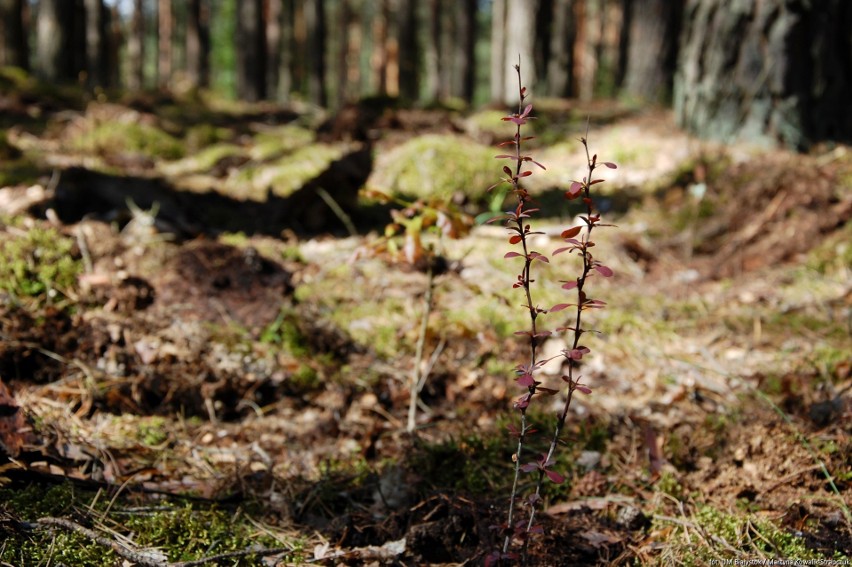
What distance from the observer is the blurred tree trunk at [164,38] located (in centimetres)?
2772

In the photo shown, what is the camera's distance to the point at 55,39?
31.8 ft

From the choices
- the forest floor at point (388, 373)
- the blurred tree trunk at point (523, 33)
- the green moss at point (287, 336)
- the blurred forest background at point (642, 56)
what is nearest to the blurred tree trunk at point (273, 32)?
the blurred forest background at point (642, 56)

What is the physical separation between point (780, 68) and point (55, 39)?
32.7ft

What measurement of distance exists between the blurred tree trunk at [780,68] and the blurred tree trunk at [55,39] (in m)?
9.18

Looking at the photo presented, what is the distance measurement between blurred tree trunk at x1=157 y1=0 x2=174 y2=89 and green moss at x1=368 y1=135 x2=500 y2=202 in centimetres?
2602

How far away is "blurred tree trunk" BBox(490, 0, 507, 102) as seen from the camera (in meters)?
12.6

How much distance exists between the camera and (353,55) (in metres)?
39.8

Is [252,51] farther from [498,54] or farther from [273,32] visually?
[273,32]

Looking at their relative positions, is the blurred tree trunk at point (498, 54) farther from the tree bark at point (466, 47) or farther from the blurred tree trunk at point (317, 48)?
the blurred tree trunk at point (317, 48)

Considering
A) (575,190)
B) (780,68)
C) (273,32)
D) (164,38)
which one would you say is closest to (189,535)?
(575,190)

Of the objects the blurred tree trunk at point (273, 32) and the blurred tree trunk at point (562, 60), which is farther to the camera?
the blurred tree trunk at point (273, 32)

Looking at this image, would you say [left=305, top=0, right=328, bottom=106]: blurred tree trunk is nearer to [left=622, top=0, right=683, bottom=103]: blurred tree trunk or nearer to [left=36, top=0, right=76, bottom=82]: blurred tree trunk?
[left=36, top=0, right=76, bottom=82]: blurred tree trunk

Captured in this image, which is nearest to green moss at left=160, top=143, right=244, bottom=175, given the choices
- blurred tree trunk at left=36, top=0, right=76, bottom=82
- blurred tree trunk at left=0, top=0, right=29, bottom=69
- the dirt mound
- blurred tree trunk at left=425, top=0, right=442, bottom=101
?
the dirt mound

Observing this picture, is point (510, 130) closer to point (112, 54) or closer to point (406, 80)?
point (406, 80)
